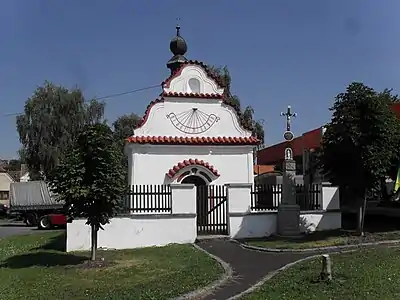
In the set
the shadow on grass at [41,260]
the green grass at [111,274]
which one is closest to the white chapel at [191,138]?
the green grass at [111,274]

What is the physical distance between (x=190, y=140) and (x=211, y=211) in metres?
4.05

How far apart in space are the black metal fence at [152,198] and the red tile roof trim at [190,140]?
11.7ft

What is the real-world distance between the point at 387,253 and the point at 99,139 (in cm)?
832

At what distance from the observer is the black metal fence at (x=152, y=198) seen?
19.8 m

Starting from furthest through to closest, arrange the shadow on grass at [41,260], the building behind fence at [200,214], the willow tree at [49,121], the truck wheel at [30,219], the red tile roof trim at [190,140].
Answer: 1. the willow tree at [49,121]
2. the truck wheel at [30,219]
3. the red tile roof trim at [190,140]
4. the building behind fence at [200,214]
5. the shadow on grass at [41,260]

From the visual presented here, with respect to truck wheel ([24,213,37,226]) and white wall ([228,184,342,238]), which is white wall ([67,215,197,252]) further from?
truck wheel ([24,213,37,226])

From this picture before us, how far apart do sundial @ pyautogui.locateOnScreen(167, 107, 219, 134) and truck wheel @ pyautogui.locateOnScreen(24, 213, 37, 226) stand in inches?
794

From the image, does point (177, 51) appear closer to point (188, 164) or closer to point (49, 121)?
point (188, 164)

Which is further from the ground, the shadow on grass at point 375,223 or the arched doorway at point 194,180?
the arched doorway at point 194,180

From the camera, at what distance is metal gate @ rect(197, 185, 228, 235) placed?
20500 mm

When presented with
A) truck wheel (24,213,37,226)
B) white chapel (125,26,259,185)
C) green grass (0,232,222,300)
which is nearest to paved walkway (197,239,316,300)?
green grass (0,232,222,300)

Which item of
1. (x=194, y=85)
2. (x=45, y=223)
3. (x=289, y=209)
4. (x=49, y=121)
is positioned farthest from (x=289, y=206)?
(x=49, y=121)

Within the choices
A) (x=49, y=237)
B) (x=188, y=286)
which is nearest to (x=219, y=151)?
(x=49, y=237)

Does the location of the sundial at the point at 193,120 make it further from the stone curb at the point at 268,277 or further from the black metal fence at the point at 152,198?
the stone curb at the point at 268,277
